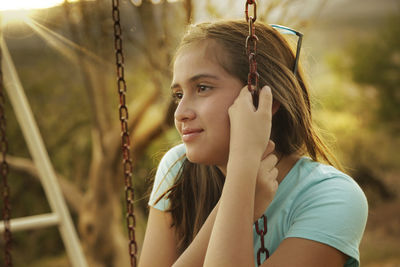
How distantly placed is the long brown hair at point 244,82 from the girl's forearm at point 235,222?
30cm

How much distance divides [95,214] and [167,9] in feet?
6.22

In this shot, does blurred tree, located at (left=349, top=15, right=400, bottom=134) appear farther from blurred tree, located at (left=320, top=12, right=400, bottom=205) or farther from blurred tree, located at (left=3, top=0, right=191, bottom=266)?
blurred tree, located at (left=3, top=0, right=191, bottom=266)

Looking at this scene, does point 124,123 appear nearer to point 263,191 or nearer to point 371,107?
point 263,191

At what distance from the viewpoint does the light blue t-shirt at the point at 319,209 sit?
112cm

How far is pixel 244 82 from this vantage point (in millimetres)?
1212

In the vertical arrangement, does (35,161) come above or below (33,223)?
above

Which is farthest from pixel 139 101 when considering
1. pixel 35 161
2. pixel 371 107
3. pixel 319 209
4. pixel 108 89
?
pixel 371 107

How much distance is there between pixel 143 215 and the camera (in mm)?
6281

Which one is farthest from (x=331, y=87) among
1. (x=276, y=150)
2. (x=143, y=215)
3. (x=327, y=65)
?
(x=276, y=150)

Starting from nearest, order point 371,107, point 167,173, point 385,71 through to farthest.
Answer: point 167,173 < point 385,71 < point 371,107

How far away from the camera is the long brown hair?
1.23 metres

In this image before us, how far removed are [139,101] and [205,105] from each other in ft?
9.97

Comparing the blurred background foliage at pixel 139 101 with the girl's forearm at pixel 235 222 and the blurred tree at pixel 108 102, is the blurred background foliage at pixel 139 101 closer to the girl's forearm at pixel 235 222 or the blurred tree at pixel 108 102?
the blurred tree at pixel 108 102

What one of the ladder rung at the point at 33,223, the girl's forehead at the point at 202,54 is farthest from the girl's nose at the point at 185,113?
the ladder rung at the point at 33,223
